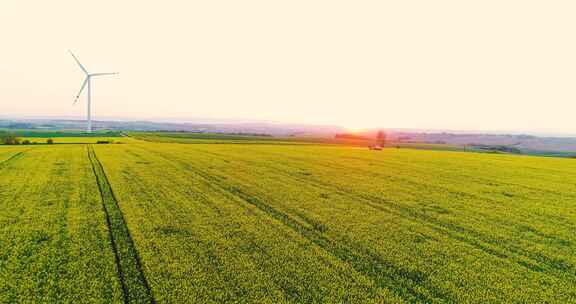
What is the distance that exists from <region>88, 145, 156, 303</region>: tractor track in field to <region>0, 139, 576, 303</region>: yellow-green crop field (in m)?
0.04

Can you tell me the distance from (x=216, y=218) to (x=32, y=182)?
13.9m

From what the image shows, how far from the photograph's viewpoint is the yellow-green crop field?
20.8 ft

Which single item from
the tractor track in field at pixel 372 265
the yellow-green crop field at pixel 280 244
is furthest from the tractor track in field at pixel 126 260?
the tractor track in field at pixel 372 265

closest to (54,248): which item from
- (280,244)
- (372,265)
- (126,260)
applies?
(126,260)

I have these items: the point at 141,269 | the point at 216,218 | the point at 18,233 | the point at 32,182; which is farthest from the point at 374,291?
the point at 32,182

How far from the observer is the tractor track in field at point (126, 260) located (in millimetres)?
6098

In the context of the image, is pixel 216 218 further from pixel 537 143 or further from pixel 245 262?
pixel 537 143

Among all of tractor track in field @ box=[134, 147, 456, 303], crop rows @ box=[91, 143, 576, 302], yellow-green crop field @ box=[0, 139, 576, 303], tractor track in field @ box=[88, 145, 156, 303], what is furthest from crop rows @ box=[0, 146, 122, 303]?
tractor track in field @ box=[134, 147, 456, 303]

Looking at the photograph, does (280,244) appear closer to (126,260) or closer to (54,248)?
(126,260)

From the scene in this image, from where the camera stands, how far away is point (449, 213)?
40.9ft

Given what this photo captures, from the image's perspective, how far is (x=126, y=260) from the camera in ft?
24.9

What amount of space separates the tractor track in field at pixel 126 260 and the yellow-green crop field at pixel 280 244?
0.12ft

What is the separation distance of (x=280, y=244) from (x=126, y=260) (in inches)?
165

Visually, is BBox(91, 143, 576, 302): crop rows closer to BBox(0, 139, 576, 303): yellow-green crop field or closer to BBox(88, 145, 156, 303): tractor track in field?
BBox(0, 139, 576, 303): yellow-green crop field
